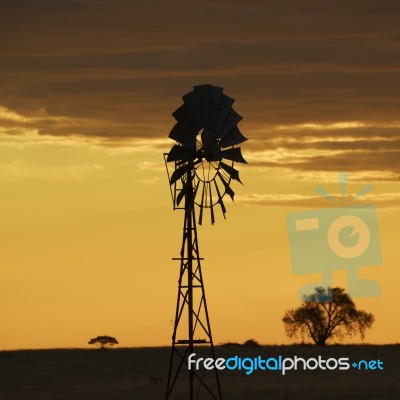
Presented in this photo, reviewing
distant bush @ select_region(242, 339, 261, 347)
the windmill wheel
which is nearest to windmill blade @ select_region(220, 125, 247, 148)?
the windmill wheel

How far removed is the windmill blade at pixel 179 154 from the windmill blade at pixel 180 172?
0.28m

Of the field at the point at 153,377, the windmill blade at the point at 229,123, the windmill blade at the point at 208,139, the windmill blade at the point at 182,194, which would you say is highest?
the windmill blade at the point at 229,123

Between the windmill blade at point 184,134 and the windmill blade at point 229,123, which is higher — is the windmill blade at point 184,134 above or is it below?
below

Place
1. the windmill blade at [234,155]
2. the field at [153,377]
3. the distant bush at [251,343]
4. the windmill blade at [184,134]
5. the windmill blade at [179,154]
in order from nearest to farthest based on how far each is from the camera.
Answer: the windmill blade at [179,154], the windmill blade at [184,134], the windmill blade at [234,155], the field at [153,377], the distant bush at [251,343]

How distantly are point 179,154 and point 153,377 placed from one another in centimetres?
2872

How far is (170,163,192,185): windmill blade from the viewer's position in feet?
147

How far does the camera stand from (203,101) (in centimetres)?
4544

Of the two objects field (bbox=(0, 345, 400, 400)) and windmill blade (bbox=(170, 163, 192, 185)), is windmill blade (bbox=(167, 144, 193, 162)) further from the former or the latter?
field (bbox=(0, 345, 400, 400))

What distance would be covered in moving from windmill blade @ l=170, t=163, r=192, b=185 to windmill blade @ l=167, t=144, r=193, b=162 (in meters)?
0.28

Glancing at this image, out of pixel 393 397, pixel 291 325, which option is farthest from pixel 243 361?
pixel 291 325

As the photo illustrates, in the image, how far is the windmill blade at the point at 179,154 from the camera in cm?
4462

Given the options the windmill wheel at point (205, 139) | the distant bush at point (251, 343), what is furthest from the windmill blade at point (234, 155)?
the distant bush at point (251, 343)

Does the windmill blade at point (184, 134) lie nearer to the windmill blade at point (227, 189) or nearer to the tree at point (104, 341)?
the windmill blade at point (227, 189)

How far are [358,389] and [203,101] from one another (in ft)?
66.8
